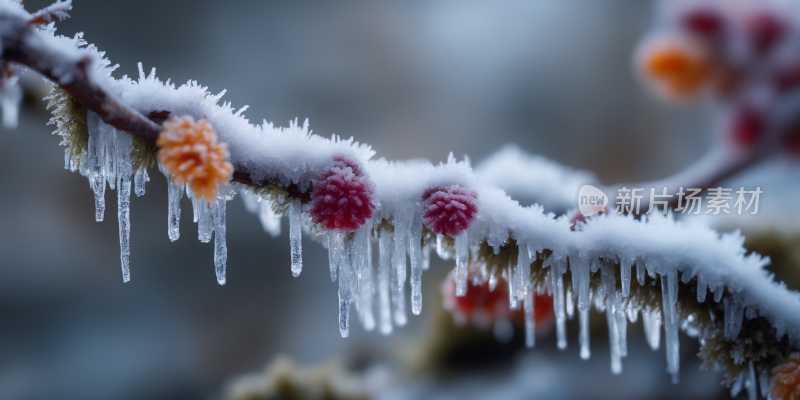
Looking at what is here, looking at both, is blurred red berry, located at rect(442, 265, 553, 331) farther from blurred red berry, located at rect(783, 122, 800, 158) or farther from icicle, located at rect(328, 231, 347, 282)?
blurred red berry, located at rect(783, 122, 800, 158)

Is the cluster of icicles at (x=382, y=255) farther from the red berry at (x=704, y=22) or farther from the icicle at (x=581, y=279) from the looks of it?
the red berry at (x=704, y=22)

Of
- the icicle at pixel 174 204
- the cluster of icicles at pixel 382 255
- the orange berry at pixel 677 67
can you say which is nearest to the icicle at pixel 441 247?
the cluster of icicles at pixel 382 255

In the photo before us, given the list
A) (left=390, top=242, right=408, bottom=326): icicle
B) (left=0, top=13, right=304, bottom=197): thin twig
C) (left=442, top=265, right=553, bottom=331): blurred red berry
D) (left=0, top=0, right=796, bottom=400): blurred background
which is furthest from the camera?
(left=0, top=0, right=796, bottom=400): blurred background

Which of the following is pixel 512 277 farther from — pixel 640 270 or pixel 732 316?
pixel 732 316

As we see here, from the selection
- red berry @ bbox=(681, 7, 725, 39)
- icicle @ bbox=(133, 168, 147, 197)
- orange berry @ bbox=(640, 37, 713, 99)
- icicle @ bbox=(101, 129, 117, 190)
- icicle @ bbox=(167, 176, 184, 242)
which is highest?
red berry @ bbox=(681, 7, 725, 39)

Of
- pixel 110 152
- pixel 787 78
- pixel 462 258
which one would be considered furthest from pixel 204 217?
pixel 787 78

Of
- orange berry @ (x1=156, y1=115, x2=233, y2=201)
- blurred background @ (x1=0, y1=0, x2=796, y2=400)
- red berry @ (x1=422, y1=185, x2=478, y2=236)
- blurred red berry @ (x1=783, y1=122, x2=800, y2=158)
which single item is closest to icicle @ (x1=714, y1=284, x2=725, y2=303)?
red berry @ (x1=422, y1=185, x2=478, y2=236)

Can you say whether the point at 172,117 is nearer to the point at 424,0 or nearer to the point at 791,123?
the point at 791,123
